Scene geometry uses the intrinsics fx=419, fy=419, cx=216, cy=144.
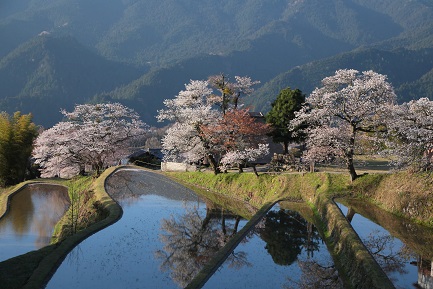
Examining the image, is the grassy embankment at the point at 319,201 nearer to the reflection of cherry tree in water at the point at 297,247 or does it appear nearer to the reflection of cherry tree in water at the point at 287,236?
the reflection of cherry tree in water at the point at 297,247

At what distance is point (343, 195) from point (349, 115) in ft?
17.6

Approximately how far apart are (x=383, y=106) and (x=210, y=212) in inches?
520

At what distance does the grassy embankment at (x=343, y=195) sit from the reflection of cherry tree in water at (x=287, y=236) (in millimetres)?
785

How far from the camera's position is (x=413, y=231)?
19.2 m

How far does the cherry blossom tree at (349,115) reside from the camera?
27.1m

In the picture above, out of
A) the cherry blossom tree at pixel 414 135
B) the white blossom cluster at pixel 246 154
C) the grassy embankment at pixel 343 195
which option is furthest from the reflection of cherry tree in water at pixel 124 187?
the cherry blossom tree at pixel 414 135

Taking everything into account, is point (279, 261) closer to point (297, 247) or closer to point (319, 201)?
point (297, 247)

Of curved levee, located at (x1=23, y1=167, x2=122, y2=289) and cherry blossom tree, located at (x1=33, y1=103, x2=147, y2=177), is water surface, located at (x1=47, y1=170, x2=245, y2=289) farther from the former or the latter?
cherry blossom tree, located at (x1=33, y1=103, x2=147, y2=177)

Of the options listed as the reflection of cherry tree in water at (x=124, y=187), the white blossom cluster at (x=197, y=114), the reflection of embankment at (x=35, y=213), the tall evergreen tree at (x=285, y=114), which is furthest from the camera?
the tall evergreen tree at (x=285, y=114)

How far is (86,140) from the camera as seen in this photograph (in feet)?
148

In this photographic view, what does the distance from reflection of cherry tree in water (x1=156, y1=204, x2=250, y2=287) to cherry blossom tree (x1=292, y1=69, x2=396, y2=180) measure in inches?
305

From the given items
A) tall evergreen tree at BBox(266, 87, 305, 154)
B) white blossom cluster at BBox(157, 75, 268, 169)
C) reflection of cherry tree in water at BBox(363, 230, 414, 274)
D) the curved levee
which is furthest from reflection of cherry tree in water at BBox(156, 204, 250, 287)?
tall evergreen tree at BBox(266, 87, 305, 154)

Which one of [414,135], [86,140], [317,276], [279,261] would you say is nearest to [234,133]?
[414,135]

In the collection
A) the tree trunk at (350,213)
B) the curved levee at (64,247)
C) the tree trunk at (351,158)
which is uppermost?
the tree trunk at (351,158)
